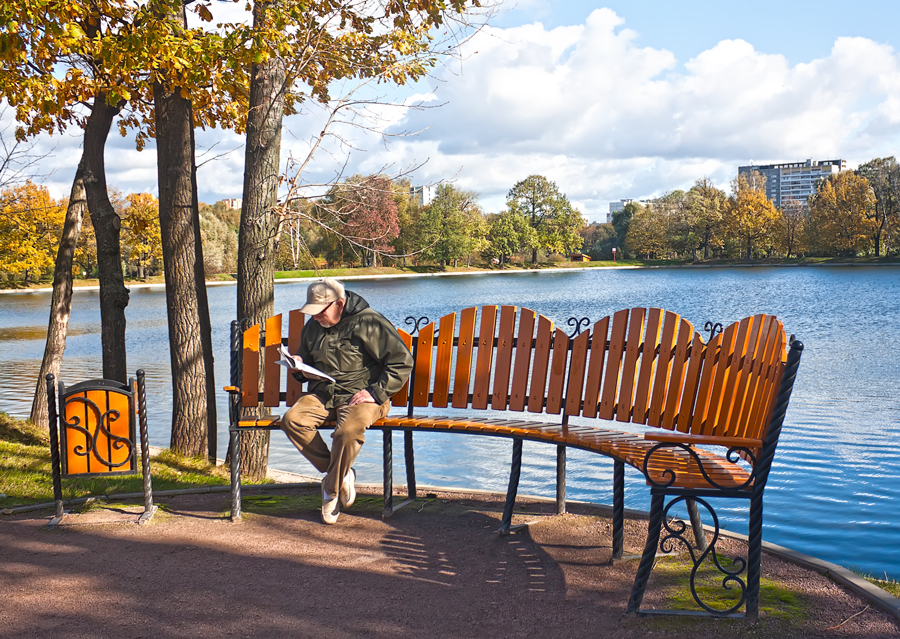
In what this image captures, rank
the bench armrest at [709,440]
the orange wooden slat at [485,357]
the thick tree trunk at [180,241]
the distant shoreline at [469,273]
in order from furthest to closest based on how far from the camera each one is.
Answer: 1. the distant shoreline at [469,273]
2. the thick tree trunk at [180,241]
3. the orange wooden slat at [485,357]
4. the bench armrest at [709,440]

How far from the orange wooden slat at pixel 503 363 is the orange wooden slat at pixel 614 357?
70 centimetres

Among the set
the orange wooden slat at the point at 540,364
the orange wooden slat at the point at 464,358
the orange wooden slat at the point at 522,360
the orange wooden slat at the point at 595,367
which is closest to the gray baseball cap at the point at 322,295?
the orange wooden slat at the point at 464,358

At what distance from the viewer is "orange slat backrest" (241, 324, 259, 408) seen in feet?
18.5

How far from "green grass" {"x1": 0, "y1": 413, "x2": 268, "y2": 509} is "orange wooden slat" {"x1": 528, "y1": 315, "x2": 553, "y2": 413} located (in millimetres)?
2870

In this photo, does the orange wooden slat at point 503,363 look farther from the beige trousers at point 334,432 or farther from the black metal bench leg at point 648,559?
the black metal bench leg at point 648,559

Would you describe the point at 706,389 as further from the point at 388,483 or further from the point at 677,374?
the point at 388,483

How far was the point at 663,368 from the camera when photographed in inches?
186

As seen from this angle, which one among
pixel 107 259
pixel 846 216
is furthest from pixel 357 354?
pixel 846 216

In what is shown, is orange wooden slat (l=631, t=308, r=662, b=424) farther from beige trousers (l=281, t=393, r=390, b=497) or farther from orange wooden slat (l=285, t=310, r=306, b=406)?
orange wooden slat (l=285, t=310, r=306, b=406)

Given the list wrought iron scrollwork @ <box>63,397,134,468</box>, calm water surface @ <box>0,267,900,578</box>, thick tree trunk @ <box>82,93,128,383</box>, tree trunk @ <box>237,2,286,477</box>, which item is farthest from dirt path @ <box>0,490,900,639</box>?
thick tree trunk @ <box>82,93,128,383</box>

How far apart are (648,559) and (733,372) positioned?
3.94 feet

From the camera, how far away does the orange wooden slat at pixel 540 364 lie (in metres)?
5.25

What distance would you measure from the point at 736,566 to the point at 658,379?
44.8 inches

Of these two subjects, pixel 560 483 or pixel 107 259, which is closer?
pixel 560 483
